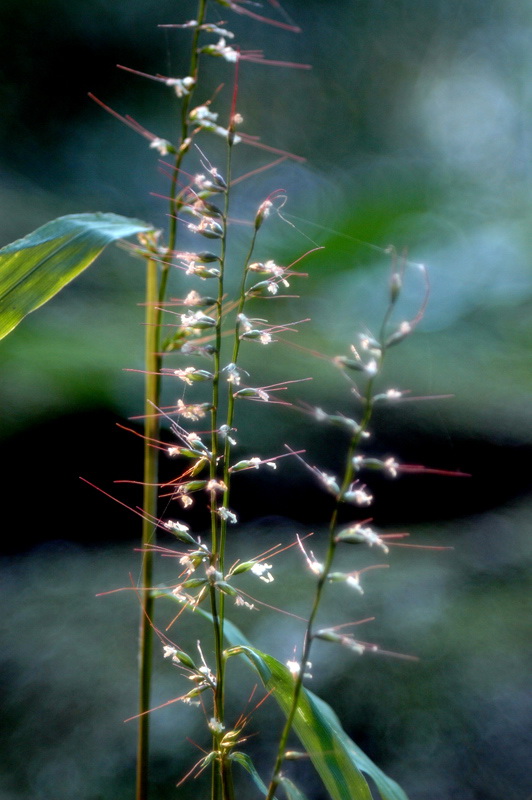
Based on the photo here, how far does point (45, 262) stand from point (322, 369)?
105cm

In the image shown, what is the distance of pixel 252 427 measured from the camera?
1021mm

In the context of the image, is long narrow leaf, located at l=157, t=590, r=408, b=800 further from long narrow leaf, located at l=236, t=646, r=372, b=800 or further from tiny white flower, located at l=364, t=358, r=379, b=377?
tiny white flower, located at l=364, t=358, r=379, b=377

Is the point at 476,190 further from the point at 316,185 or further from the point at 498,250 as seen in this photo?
the point at 316,185

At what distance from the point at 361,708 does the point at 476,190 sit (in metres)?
1.57

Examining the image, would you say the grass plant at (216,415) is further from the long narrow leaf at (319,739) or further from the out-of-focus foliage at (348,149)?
the out-of-focus foliage at (348,149)

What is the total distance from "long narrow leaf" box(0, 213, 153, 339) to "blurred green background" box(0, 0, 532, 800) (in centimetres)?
12

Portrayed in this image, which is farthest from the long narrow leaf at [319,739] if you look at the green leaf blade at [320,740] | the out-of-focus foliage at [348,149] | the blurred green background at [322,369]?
the out-of-focus foliage at [348,149]

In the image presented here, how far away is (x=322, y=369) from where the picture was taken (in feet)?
4.26

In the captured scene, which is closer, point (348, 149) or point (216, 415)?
point (216, 415)

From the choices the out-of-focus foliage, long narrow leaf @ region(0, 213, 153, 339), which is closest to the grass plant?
long narrow leaf @ region(0, 213, 153, 339)

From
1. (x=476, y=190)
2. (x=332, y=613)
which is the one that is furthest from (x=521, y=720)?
(x=476, y=190)

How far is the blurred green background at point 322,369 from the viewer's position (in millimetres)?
672

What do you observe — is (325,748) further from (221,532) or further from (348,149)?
(348,149)

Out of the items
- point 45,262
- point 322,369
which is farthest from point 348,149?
point 45,262
